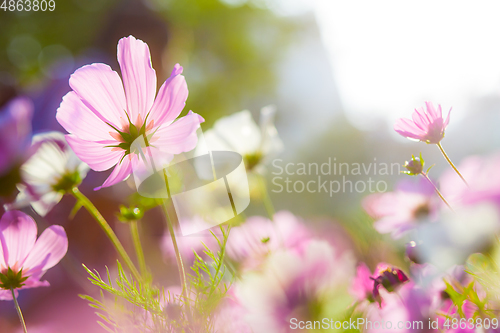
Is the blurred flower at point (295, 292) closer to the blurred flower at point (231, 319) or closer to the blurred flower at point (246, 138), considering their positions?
the blurred flower at point (231, 319)

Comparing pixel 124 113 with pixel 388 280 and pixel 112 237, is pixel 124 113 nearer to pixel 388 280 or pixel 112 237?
pixel 112 237

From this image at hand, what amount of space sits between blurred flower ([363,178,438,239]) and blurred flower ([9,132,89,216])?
0.24 metres

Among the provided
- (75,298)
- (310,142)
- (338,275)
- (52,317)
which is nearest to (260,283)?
(338,275)

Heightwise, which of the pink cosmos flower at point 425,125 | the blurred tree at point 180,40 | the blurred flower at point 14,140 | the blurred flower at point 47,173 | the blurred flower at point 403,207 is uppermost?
the blurred tree at point 180,40

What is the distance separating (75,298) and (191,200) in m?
0.64

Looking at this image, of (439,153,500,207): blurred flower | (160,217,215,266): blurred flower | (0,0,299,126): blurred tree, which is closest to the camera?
(439,153,500,207): blurred flower

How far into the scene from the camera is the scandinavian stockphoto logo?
21cm

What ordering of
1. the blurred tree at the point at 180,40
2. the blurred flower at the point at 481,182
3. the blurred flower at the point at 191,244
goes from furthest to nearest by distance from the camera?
the blurred tree at the point at 180,40
the blurred flower at the point at 191,244
the blurred flower at the point at 481,182

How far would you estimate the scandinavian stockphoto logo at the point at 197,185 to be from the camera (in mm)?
214

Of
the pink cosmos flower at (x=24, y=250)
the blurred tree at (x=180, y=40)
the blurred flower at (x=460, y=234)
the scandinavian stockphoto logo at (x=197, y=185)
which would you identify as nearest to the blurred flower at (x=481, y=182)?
the blurred flower at (x=460, y=234)

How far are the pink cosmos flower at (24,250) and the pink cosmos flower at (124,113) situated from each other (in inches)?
2.9

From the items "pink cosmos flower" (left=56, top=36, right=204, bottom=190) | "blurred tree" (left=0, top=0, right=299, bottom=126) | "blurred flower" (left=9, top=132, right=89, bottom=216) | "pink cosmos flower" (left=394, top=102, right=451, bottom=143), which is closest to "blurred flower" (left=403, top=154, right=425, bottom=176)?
"pink cosmos flower" (left=394, top=102, right=451, bottom=143)

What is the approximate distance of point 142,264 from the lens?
25 centimetres

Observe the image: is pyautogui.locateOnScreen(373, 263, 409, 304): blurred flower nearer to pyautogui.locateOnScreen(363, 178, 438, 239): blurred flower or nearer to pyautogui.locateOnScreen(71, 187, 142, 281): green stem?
pyautogui.locateOnScreen(363, 178, 438, 239): blurred flower
